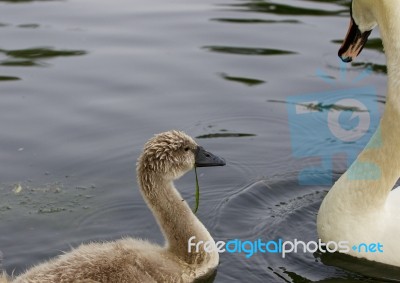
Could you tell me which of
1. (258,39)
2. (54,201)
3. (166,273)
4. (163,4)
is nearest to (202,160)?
(166,273)

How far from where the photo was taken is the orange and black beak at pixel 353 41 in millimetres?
7488

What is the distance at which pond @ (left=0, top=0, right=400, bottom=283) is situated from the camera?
7465mm

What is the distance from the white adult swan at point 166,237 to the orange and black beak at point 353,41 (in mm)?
1382

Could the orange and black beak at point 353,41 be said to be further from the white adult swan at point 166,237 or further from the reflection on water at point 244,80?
the reflection on water at point 244,80

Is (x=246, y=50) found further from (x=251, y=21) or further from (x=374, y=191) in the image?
(x=374, y=191)

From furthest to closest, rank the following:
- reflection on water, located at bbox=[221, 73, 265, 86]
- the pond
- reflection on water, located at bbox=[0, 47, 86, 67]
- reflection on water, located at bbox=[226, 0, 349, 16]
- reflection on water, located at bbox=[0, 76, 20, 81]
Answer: reflection on water, located at bbox=[226, 0, 349, 16]
reflection on water, located at bbox=[0, 47, 86, 67]
reflection on water, located at bbox=[0, 76, 20, 81]
reflection on water, located at bbox=[221, 73, 265, 86]
the pond

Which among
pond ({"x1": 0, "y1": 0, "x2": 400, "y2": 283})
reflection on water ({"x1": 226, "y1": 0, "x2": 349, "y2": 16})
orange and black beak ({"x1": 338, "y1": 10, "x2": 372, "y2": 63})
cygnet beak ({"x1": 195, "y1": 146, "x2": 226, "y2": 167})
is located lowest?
pond ({"x1": 0, "y1": 0, "x2": 400, "y2": 283})

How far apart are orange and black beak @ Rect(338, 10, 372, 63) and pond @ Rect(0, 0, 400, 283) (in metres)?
1.26

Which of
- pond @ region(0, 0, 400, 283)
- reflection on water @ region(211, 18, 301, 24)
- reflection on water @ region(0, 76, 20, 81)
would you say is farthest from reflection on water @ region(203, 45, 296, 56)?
reflection on water @ region(0, 76, 20, 81)

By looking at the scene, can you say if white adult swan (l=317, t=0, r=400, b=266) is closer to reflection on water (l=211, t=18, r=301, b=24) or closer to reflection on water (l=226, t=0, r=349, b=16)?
reflection on water (l=211, t=18, r=301, b=24)

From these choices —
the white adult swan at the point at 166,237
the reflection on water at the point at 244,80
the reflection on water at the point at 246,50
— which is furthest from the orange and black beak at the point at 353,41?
the reflection on water at the point at 246,50

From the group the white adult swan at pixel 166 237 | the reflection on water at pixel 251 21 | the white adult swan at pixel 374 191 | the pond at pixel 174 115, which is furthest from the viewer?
the reflection on water at pixel 251 21

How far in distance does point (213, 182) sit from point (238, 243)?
4.00 feet

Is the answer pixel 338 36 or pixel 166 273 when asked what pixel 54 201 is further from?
pixel 338 36
